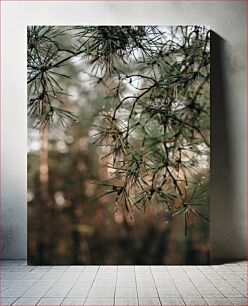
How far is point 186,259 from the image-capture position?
4.88m

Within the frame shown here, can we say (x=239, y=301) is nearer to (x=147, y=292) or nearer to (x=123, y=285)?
(x=147, y=292)

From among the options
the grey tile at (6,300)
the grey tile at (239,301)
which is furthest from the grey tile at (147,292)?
the grey tile at (6,300)

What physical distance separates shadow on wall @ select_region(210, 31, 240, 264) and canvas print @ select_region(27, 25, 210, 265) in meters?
0.17

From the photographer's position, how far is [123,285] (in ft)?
13.7

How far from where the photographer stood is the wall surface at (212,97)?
199 inches

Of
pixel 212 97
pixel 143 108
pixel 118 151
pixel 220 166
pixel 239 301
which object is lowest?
pixel 239 301

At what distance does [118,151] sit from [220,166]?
0.88 m

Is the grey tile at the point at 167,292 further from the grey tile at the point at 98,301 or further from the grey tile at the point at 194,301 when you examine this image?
the grey tile at the point at 98,301

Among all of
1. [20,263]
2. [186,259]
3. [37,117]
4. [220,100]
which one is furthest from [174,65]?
[20,263]

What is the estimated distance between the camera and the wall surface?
199 inches

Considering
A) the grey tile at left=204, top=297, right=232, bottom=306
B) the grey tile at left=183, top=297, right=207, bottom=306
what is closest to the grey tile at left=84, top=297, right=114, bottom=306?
the grey tile at left=183, top=297, right=207, bottom=306

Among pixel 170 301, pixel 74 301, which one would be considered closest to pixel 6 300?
pixel 74 301

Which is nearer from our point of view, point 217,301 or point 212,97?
point 217,301

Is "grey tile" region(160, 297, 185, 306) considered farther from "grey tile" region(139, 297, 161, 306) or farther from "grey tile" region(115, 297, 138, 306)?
"grey tile" region(115, 297, 138, 306)
